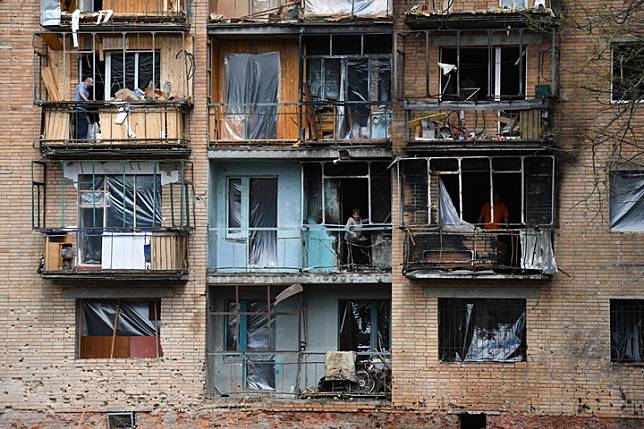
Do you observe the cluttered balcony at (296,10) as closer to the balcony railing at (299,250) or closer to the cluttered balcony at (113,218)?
the cluttered balcony at (113,218)

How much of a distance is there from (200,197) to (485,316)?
7009mm

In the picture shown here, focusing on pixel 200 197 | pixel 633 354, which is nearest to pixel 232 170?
pixel 200 197

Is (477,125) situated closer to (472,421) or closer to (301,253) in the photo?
(301,253)

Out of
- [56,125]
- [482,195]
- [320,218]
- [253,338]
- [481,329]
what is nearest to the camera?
[481,329]

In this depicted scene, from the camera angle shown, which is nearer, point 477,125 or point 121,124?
point 477,125

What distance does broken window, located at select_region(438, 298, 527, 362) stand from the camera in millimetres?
24031

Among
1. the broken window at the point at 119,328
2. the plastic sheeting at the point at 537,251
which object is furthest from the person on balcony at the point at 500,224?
the broken window at the point at 119,328

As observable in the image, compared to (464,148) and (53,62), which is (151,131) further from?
(464,148)

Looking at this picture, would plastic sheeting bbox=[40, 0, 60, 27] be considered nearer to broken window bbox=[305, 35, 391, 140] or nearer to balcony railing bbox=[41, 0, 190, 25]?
balcony railing bbox=[41, 0, 190, 25]

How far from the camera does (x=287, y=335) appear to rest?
2528cm

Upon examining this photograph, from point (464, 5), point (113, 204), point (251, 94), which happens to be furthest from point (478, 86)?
point (113, 204)

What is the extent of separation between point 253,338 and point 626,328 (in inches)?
337

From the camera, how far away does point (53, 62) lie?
2502 centimetres

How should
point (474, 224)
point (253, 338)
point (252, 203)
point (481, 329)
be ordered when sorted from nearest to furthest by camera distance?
point (474, 224) → point (481, 329) → point (253, 338) → point (252, 203)
